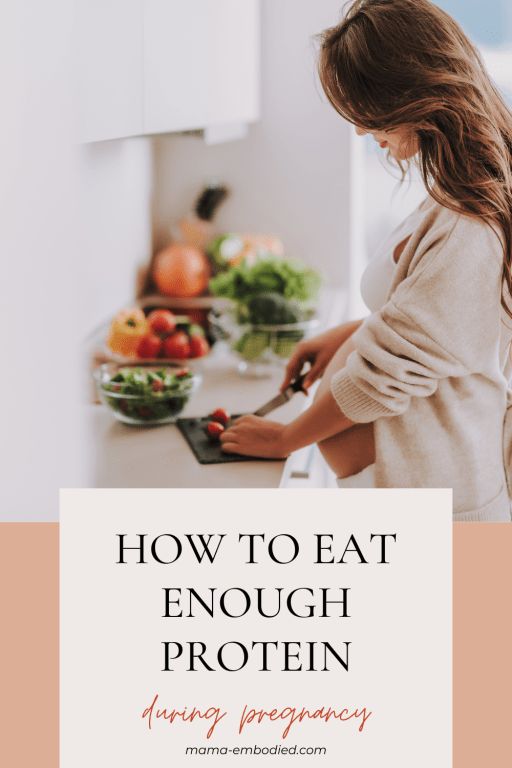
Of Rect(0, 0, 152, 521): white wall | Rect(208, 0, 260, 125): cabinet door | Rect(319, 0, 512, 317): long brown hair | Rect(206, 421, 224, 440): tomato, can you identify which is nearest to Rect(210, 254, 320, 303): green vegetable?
Rect(208, 0, 260, 125): cabinet door

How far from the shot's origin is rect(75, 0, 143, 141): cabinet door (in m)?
1.09

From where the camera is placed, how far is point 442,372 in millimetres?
1078

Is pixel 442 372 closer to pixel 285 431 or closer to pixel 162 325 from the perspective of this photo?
pixel 285 431

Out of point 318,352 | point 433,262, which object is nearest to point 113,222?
point 318,352

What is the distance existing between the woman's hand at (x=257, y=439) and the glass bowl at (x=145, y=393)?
146 mm

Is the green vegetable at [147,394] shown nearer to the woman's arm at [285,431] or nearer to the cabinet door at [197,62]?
the woman's arm at [285,431]

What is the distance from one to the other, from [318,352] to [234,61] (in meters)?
0.87

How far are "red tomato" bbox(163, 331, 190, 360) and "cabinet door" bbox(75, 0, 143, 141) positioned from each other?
54 cm

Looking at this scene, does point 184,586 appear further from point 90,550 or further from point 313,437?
point 313,437

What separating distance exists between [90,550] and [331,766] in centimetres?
36

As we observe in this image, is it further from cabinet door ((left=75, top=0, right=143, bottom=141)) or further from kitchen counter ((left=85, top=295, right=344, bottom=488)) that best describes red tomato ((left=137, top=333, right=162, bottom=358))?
A: cabinet door ((left=75, top=0, right=143, bottom=141))

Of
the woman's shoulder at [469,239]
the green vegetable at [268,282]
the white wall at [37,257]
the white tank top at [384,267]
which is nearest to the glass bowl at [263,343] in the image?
the green vegetable at [268,282]

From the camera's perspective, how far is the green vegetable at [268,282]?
196 centimetres

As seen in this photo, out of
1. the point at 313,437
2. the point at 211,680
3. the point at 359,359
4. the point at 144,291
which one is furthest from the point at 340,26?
the point at 144,291
